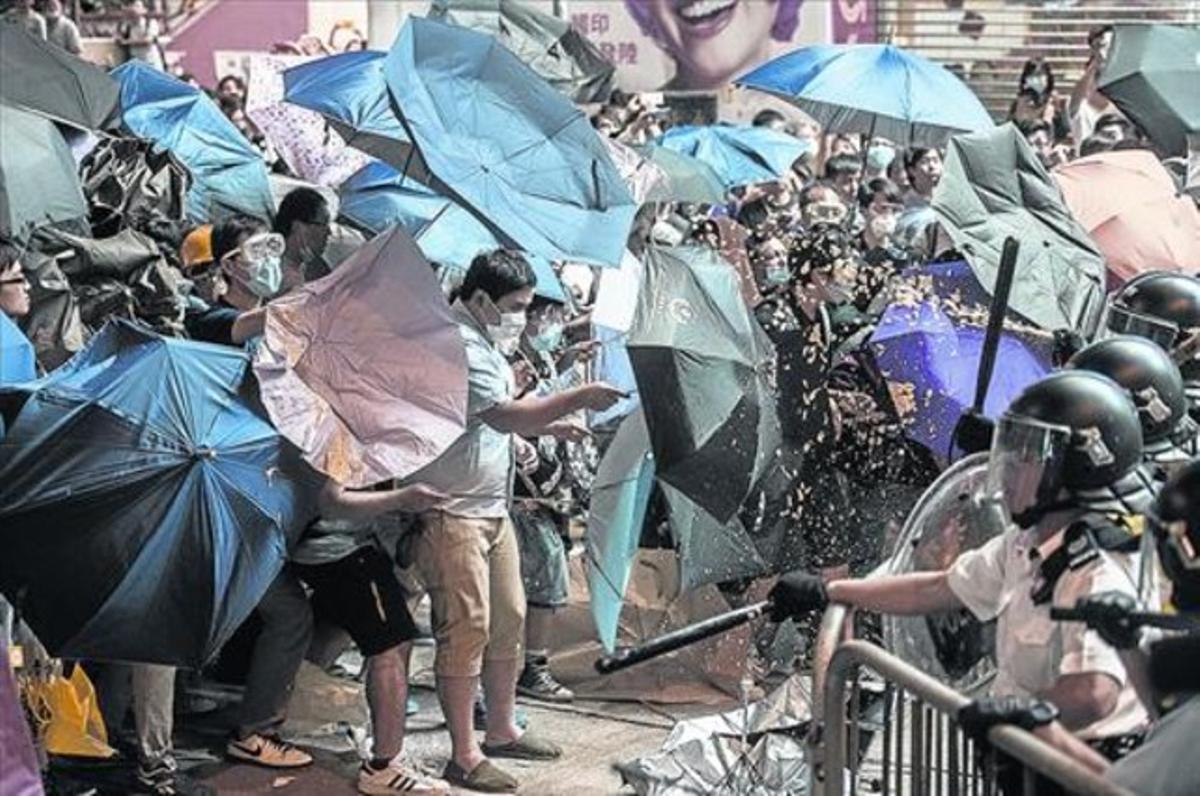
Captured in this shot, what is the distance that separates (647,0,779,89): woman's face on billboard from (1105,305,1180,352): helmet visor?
15.3m

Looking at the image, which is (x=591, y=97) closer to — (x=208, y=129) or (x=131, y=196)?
(x=208, y=129)

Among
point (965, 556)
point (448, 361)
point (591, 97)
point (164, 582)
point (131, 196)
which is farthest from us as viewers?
point (591, 97)

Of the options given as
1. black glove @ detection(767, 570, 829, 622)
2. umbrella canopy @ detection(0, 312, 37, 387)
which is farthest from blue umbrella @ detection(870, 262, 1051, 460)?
umbrella canopy @ detection(0, 312, 37, 387)

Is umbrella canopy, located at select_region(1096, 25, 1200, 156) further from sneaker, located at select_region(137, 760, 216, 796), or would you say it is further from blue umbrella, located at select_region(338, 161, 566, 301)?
sneaker, located at select_region(137, 760, 216, 796)

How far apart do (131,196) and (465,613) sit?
298 centimetres

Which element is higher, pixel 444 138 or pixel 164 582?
pixel 444 138

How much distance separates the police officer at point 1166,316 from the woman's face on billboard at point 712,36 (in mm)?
15288

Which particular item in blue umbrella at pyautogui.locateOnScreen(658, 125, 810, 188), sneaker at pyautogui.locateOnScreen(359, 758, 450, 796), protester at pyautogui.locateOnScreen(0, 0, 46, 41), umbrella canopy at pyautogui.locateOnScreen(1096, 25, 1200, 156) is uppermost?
umbrella canopy at pyautogui.locateOnScreen(1096, 25, 1200, 156)

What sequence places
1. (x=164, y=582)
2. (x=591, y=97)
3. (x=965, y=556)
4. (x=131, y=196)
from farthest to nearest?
(x=591, y=97) → (x=131, y=196) → (x=164, y=582) → (x=965, y=556)

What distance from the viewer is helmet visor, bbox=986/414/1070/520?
15.8 feet

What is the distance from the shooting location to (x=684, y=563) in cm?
820

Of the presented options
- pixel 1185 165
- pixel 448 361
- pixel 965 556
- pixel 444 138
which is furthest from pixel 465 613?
pixel 1185 165

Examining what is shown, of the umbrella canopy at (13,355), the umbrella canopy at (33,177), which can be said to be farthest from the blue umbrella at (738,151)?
the umbrella canopy at (13,355)

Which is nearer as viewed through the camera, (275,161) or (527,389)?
(527,389)
